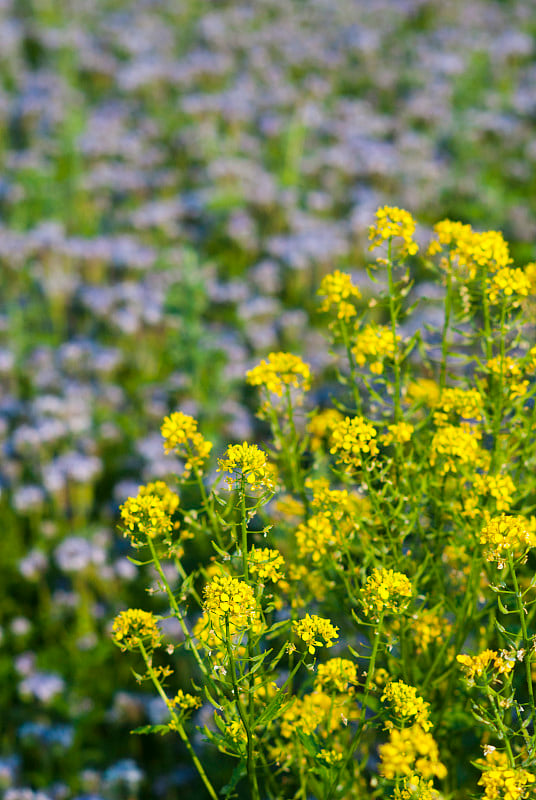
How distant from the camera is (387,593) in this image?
5.80 ft

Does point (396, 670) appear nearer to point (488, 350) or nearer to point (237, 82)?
point (488, 350)

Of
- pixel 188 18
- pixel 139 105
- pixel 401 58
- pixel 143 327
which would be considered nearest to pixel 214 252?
pixel 143 327

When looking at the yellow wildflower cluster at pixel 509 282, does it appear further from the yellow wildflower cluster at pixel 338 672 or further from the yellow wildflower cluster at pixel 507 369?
the yellow wildflower cluster at pixel 338 672

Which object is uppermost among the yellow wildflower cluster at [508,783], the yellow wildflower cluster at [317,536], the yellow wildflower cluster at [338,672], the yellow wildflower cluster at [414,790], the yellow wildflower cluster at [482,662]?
the yellow wildflower cluster at [317,536]

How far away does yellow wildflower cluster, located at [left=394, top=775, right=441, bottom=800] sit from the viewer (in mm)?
1698

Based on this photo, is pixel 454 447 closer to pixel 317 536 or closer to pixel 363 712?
pixel 317 536

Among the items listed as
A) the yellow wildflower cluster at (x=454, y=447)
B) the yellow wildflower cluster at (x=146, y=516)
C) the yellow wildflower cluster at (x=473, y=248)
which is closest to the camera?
the yellow wildflower cluster at (x=146, y=516)

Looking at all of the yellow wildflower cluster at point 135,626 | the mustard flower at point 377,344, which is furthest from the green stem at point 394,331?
the yellow wildflower cluster at point 135,626

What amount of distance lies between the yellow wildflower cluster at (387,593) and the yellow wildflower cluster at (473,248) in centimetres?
85

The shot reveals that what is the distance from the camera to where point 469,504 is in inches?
80.4

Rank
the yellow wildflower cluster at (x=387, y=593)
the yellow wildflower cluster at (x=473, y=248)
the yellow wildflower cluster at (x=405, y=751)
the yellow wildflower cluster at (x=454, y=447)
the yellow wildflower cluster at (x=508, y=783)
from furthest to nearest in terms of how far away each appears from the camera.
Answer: the yellow wildflower cluster at (x=473, y=248)
the yellow wildflower cluster at (x=454, y=447)
the yellow wildflower cluster at (x=387, y=593)
the yellow wildflower cluster at (x=508, y=783)
the yellow wildflower cluster at (x=405, y=751)

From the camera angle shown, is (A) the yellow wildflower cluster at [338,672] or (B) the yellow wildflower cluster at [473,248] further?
(B) the yellow wildflower cluster at [473,248]

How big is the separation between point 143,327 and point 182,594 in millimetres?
3787

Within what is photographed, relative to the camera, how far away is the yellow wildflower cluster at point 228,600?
1.69 m
